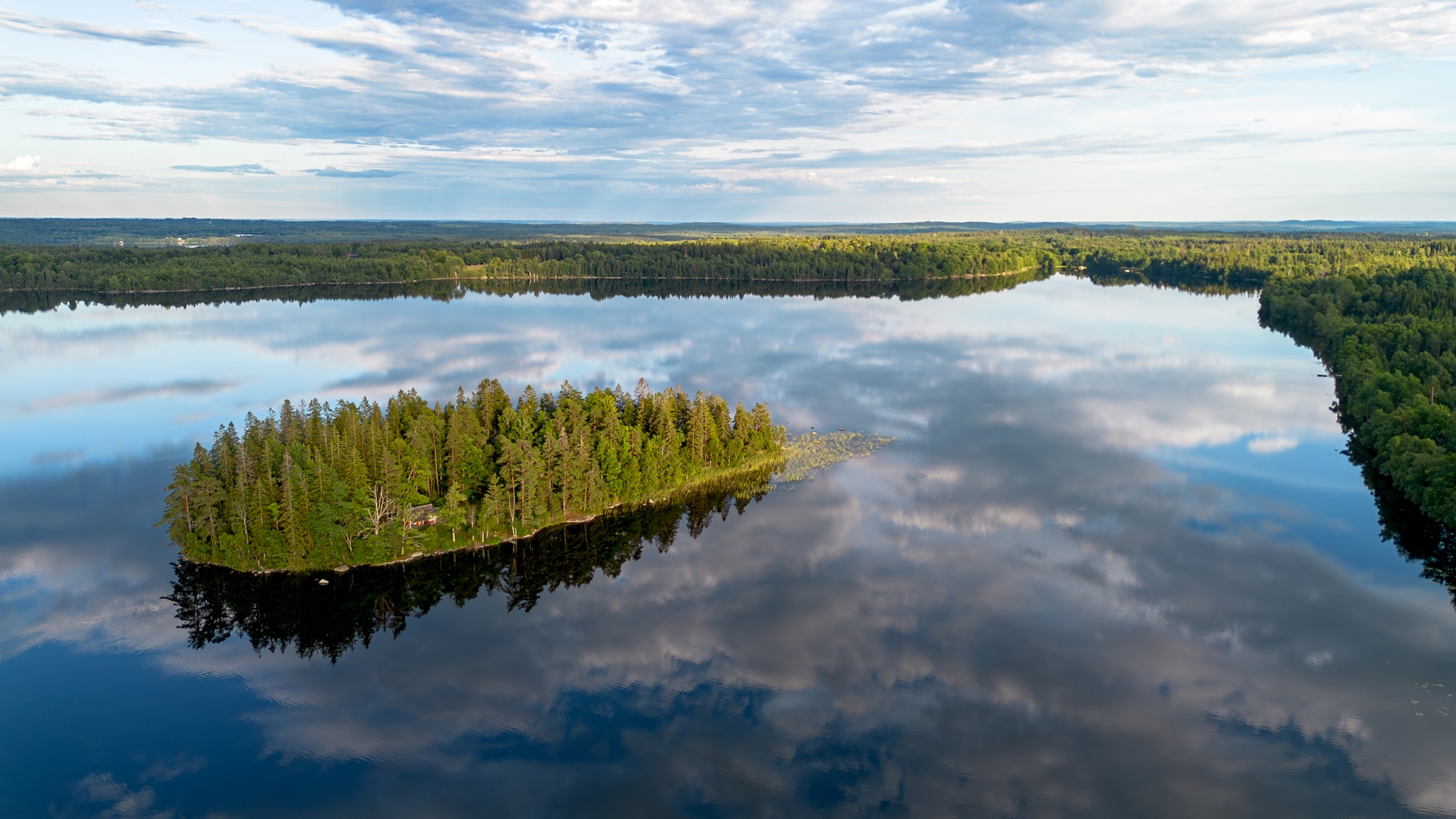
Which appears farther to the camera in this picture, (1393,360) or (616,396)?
(1393,360)

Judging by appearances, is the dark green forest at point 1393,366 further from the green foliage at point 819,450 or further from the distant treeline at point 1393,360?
the green foliage at point 819,450

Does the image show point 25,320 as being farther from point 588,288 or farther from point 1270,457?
point 1270,457

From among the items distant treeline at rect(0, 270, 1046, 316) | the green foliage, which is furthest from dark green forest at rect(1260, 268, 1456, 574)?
distant treeline at rect(0, 270, 1046, 316)

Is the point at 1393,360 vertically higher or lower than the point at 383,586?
higher

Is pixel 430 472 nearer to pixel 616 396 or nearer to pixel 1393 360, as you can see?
pixel 616 396

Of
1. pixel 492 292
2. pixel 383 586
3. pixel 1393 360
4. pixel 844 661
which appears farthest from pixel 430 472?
pixel 492 292

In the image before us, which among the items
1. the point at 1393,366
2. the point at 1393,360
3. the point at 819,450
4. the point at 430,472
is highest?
the point at 1393,360

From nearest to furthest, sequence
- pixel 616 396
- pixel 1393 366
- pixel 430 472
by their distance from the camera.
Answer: pixel 430 472
pixel 616 396
pixel 1393 366
